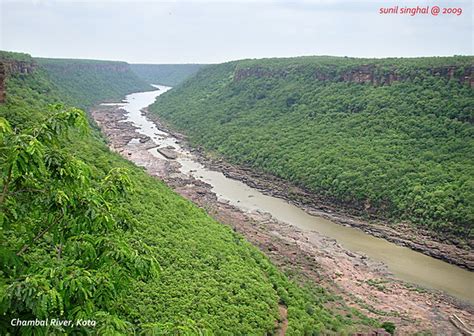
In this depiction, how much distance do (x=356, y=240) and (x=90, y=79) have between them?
361 feet

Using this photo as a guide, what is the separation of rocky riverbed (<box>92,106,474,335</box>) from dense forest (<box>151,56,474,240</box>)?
340cm

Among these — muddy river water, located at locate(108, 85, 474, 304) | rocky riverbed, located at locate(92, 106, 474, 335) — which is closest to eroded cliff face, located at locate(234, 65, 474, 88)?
rocky riverbed, located at locate(92, 106, 474, 335)

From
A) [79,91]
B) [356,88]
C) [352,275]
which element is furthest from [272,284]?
[79,91]

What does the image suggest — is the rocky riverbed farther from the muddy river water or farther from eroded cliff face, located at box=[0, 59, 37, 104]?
eroded cliff face, located at box=[0, 59, 37, 104]

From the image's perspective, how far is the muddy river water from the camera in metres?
27.8

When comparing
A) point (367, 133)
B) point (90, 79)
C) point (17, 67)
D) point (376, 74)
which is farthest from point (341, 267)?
point (90, 79)

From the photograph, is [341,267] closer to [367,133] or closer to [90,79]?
[367,133]

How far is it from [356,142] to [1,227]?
4733 cm

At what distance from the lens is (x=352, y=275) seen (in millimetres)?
27375

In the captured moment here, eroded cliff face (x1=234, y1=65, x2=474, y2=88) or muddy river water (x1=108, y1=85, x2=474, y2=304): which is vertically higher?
eroded cliff face (x1=234, y1=65, x2=474, y2=88)

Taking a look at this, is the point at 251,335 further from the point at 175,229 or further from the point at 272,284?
the point at 175,229

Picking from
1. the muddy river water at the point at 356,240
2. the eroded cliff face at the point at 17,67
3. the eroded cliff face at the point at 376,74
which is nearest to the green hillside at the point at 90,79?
the eroded cliff face at the point at 17,67

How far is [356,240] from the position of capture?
34.0m

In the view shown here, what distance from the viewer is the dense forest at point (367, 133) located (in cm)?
3722
